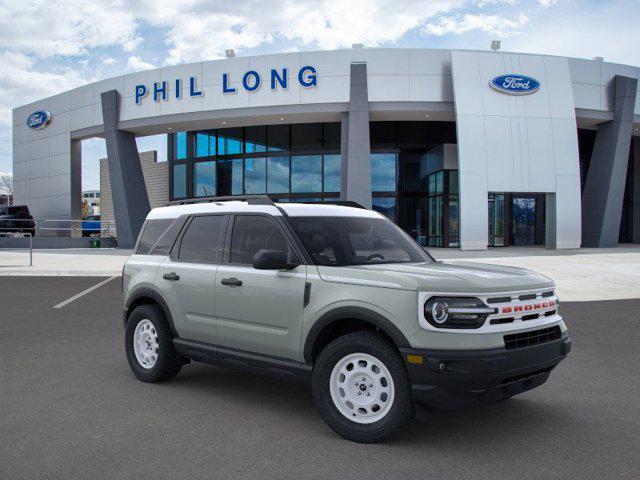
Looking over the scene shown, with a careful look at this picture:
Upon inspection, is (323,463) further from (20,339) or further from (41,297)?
(41,297)

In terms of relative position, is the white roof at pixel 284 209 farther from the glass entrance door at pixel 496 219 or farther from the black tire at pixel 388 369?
the glass entrance door at pixel 496 219

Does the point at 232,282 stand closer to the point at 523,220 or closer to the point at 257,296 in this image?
the point at 257,296

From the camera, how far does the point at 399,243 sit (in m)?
5.57

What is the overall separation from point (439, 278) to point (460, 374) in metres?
0.69

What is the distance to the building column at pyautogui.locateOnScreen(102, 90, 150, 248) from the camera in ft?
101

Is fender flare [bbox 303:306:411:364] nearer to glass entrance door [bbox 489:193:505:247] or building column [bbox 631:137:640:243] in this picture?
glass entrance door [bbox 489:193:505:247]

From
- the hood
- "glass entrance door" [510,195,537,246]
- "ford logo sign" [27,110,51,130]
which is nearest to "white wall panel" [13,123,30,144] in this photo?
"ford logo sign" [27,110,51,130]

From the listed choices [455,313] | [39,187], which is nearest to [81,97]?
[39,187]

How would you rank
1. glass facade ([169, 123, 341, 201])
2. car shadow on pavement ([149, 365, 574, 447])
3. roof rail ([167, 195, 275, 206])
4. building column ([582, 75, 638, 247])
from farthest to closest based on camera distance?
glass facade ([169, 123, 341, 201]) < building column ([582, 75, 638, 247]) < roof rail ([167, 195, 275, 206]) < car shadow on pavement ([149, 365, 574, 447])

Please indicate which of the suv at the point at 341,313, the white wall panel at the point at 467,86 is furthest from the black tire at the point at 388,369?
the white wall panel at the point at 467,86

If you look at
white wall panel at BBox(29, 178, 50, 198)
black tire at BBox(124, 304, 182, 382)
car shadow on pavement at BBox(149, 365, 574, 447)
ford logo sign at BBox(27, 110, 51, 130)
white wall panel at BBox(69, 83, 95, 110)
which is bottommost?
car shadow on pavement at BBox(149, 365, 574, 447)

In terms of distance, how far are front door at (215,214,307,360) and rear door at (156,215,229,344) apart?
0.46 ft

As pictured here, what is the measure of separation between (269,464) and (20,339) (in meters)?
5.67

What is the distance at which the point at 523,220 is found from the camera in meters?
32.4
